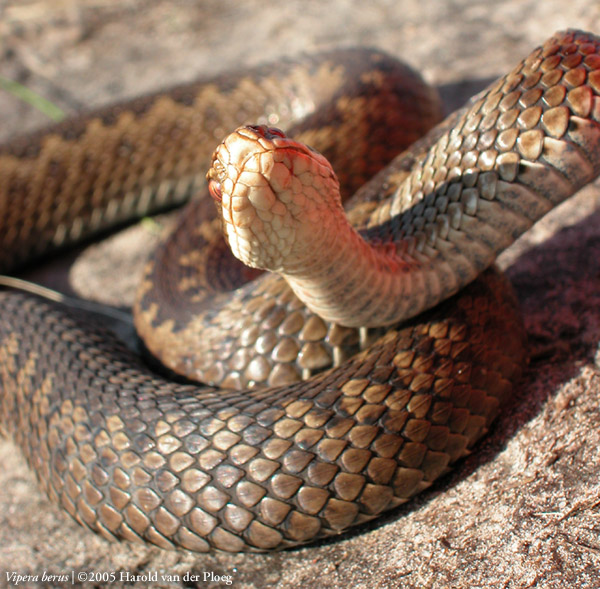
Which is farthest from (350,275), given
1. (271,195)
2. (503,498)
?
(503,498)

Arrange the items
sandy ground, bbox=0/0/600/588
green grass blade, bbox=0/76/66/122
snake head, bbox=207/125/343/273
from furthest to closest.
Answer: green grass blade, bbox=0/76/66/122 < sandy ground, bbox=0/0/600/588 < snake head, bbox=207/125/343/273

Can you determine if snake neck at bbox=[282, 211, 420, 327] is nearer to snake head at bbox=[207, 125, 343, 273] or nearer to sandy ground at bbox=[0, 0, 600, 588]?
snake head at bbox=[207, 125, 343, 273]

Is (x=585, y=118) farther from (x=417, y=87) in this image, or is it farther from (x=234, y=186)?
(x=417, y=87)

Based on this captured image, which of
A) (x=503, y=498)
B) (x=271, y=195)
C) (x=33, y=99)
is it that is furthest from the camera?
(x=33, y=99)

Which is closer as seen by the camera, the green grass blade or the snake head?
the snake head

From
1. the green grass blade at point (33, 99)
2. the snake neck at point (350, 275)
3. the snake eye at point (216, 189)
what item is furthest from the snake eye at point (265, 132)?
the green grass blade at point (33, 99)

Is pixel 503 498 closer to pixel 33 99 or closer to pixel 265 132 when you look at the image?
pixel 265 132

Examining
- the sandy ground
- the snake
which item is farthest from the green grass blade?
the snake
